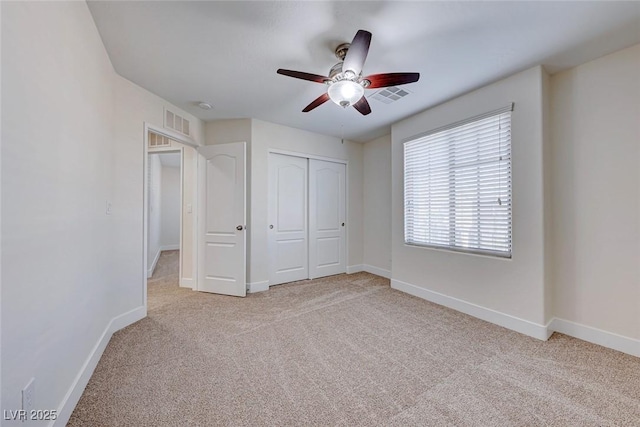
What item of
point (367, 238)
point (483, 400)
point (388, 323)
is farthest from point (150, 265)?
point (483, 400)

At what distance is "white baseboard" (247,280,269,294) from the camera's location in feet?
11.7

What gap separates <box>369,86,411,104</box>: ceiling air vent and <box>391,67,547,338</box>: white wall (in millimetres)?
627

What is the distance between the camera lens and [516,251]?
95.8 inches

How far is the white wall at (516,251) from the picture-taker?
2291 millimetres

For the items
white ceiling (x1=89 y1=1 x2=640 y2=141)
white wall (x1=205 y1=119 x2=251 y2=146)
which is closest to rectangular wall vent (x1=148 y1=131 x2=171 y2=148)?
white wall (x1=205 y1=119 x2=251 y2=146)

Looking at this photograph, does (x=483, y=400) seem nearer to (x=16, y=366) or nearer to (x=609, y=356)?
(x=609, y=356)

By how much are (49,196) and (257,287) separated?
2684 millimetres

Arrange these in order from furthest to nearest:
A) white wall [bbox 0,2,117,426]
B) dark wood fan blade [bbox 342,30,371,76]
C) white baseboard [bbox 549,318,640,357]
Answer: white baseboard [bbox 549,318,640,357]
dark wood fan blade [bbox 342,30,371,76]
white wall [bbox 0,2,117,426]

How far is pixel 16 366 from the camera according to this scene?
99 cm

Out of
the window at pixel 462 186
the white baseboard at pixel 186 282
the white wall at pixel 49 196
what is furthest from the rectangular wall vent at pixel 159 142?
the window at pixel 462 186

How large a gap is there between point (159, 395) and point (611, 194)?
149 inches

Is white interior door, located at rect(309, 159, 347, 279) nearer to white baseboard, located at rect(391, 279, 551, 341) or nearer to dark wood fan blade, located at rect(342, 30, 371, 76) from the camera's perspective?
white baseboard, located at rect(391, 279, 551, 341)

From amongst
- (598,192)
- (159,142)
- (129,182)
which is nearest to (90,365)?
(129,182)

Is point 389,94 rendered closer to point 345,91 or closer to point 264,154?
point 345,91
